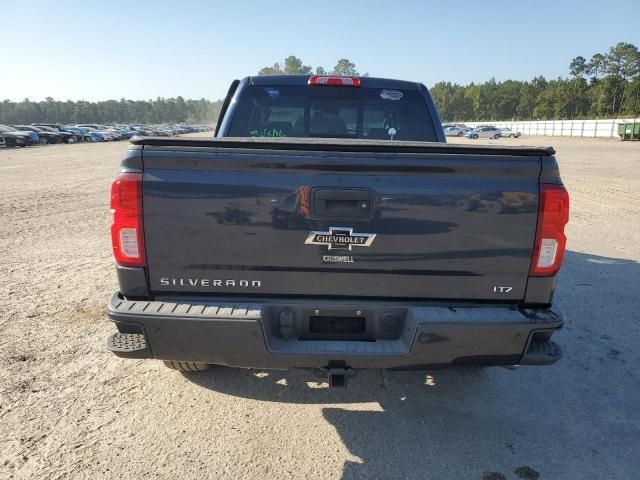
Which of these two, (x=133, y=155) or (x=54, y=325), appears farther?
(x=54, y=325)

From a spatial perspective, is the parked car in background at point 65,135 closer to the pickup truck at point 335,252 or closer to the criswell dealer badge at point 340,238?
the pickup truck at point 335,252

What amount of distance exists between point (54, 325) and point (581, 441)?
451cm

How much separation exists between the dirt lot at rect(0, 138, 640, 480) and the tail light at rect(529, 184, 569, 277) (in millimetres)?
1204

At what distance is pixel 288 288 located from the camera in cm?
253

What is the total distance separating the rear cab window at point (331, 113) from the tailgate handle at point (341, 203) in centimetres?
206

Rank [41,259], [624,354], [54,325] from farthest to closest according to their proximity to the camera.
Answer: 1. [41,259]
2. [54,325]
3. [624,354]

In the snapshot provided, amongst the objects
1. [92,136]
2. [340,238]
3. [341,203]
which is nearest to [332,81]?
[341,203]

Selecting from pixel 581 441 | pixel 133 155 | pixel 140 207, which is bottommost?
pixel 581 441

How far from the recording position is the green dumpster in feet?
153

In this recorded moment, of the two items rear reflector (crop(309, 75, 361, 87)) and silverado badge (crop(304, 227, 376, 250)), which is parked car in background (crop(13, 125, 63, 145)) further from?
silverado badge (crop(304, 227, 376, 250))

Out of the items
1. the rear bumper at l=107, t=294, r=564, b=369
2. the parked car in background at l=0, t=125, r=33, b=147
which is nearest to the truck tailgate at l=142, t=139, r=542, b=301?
the rear bumper at l=107, t=294, r=564, b=369

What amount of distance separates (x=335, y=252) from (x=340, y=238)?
0.08 metres

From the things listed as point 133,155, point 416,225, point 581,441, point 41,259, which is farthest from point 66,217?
point 581,441

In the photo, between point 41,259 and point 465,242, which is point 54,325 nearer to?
point 41,259
